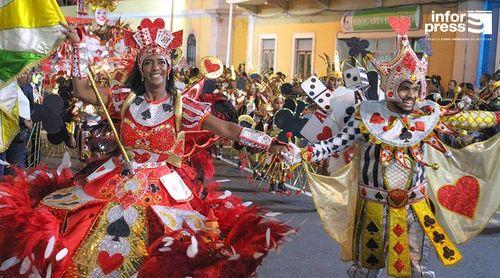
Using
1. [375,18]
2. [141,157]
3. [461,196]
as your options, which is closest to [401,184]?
[461,196]

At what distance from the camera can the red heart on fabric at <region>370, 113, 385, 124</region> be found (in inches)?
210

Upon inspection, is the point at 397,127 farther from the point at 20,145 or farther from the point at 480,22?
the point at 480,22

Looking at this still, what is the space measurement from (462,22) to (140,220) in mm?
16535

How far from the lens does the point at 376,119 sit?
5.35 m

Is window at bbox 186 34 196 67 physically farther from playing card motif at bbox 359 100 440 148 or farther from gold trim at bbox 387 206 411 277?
gold trim at bbox 387 206 411 277

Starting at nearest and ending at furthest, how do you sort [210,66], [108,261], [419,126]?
[108,261]
[419,126]
[210,66]

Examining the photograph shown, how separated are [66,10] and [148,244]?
48232 mm

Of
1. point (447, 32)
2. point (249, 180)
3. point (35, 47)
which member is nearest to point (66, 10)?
point (447, 32)

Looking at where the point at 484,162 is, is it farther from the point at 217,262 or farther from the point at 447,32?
the point at 447,32

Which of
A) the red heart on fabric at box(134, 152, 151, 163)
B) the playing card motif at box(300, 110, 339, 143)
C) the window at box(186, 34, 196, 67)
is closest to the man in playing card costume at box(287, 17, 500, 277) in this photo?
the playing card motif at box(300, 110, 339, 143)

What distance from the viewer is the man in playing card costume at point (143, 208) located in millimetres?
4266

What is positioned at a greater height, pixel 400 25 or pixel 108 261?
pixel 400 25

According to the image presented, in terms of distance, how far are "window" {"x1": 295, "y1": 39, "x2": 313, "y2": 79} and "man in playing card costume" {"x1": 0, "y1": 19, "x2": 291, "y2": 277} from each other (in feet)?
72.6

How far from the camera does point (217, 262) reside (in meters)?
4.18
